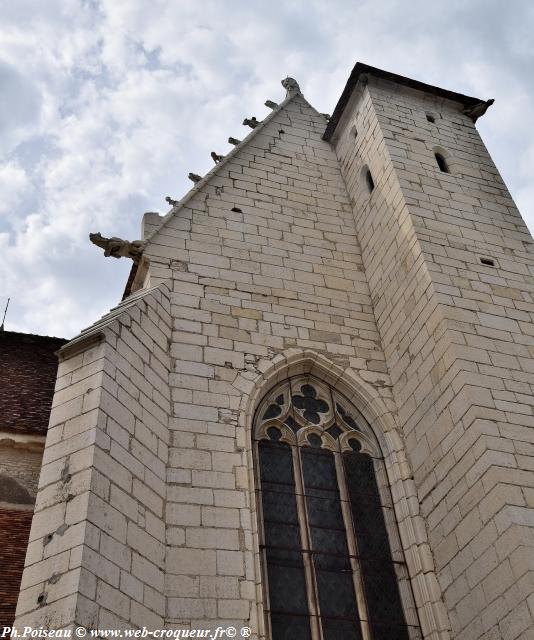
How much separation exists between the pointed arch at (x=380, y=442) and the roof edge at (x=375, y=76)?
5.21m

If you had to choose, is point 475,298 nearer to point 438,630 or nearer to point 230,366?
point 230,366

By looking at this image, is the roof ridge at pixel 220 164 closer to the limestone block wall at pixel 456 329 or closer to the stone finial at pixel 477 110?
the limestone block wall at pixel 456 329

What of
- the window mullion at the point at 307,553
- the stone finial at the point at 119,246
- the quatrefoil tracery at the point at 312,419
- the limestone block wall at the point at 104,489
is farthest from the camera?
the stone finial at the point at 119,246

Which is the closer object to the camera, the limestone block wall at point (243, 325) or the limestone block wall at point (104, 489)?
the limestone block wall at point (104, 489)

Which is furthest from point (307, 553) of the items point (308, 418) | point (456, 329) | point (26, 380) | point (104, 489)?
point (26, 380)

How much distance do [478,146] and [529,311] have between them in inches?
154

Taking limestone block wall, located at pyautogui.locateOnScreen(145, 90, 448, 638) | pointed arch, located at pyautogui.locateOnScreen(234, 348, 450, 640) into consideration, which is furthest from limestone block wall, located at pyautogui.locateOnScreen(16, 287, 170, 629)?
pointed arch, located at pyautogui.locateOnScreen(234, 348, 450, 640)

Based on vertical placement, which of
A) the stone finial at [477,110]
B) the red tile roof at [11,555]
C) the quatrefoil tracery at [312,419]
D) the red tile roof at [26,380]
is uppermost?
the stone finial at [477,110]

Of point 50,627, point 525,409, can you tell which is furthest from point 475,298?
point 50,627

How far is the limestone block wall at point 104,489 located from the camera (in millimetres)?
5148

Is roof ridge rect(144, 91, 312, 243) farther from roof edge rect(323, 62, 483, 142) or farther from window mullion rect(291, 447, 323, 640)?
window mullion rect(291, 447, 323, 640)

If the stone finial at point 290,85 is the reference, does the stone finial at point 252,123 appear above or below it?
below

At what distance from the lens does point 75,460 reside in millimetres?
5875

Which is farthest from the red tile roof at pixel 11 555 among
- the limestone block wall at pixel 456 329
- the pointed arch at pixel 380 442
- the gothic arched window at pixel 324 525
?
the limestone block wall at pixel 456 329
